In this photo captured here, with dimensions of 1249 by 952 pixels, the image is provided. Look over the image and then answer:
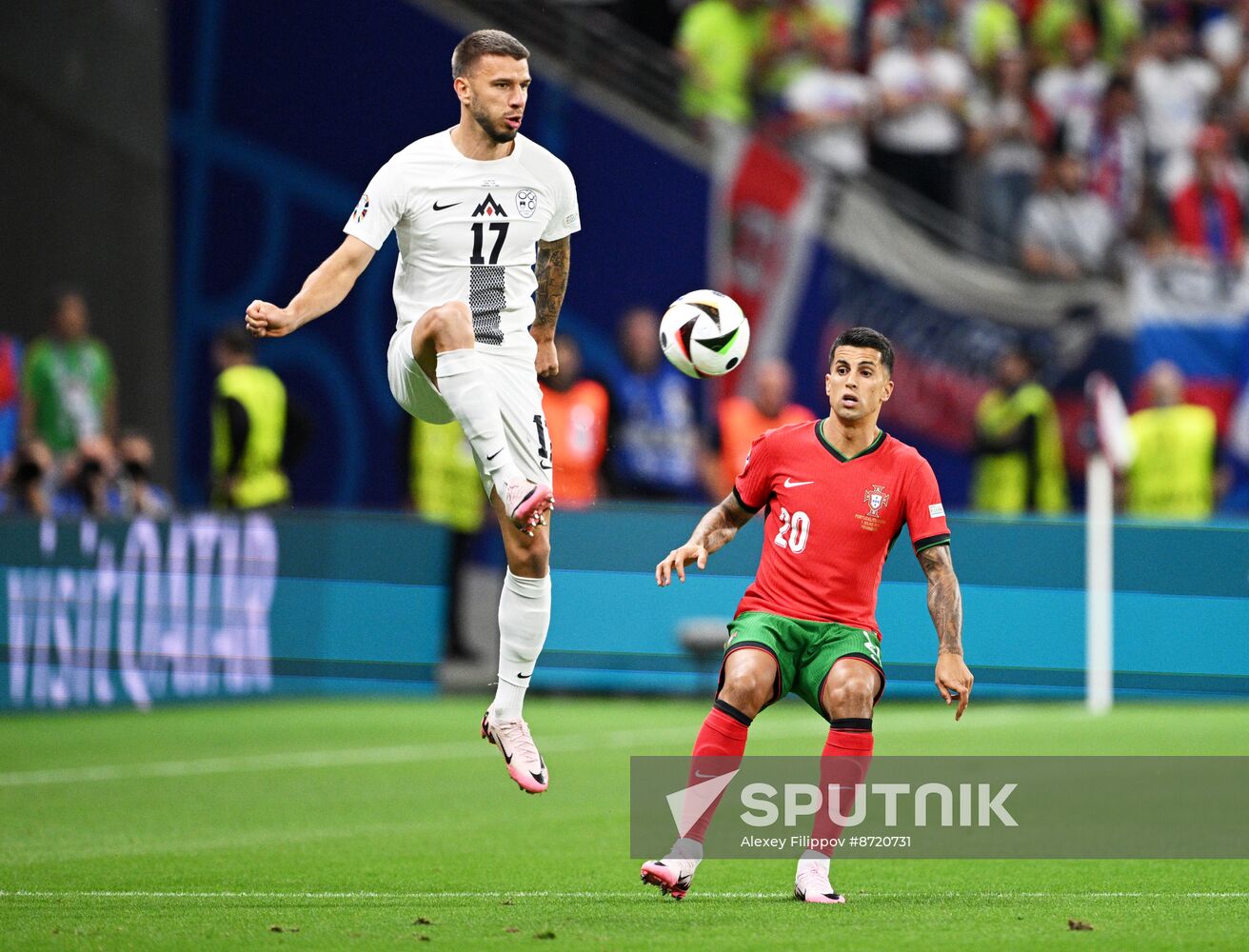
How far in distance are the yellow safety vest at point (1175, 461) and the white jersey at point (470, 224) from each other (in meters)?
9.84

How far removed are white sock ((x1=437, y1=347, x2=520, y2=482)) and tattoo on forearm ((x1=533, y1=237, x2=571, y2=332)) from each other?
2.20 ft

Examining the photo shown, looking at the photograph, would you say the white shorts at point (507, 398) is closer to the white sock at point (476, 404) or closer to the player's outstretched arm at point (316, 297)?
the white sock at point (476, 404)

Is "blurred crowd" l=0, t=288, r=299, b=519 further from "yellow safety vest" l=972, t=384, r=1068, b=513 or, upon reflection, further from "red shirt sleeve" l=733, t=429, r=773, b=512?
"red shirt sleeve" l=733, t=429, r=773, b=512

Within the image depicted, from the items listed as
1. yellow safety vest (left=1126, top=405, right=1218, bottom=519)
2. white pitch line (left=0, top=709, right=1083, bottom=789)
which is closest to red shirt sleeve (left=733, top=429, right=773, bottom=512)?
white pitch line (left=0, top=709, right=1083, bottom=789)

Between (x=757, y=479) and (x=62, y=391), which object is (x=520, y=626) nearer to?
(x=757, y=479)

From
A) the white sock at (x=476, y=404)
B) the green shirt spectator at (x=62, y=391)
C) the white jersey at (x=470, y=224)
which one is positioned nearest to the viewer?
the white sock at (x=476, y=404)

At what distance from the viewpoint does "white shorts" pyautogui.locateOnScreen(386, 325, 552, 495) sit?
764 centimetres

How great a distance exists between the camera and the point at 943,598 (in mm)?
6824

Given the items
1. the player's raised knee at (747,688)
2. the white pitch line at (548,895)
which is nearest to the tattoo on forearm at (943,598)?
the player's raised knee at (747,688)

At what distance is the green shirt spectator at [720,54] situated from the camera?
18438 millimetres

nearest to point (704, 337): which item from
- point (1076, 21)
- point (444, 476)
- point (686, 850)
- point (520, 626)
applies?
point (520, 626)

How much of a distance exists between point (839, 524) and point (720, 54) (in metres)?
12.3

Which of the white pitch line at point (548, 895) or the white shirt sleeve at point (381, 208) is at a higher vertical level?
the white shirt sleeve at point (381, 208)

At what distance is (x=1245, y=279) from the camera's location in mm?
18672
